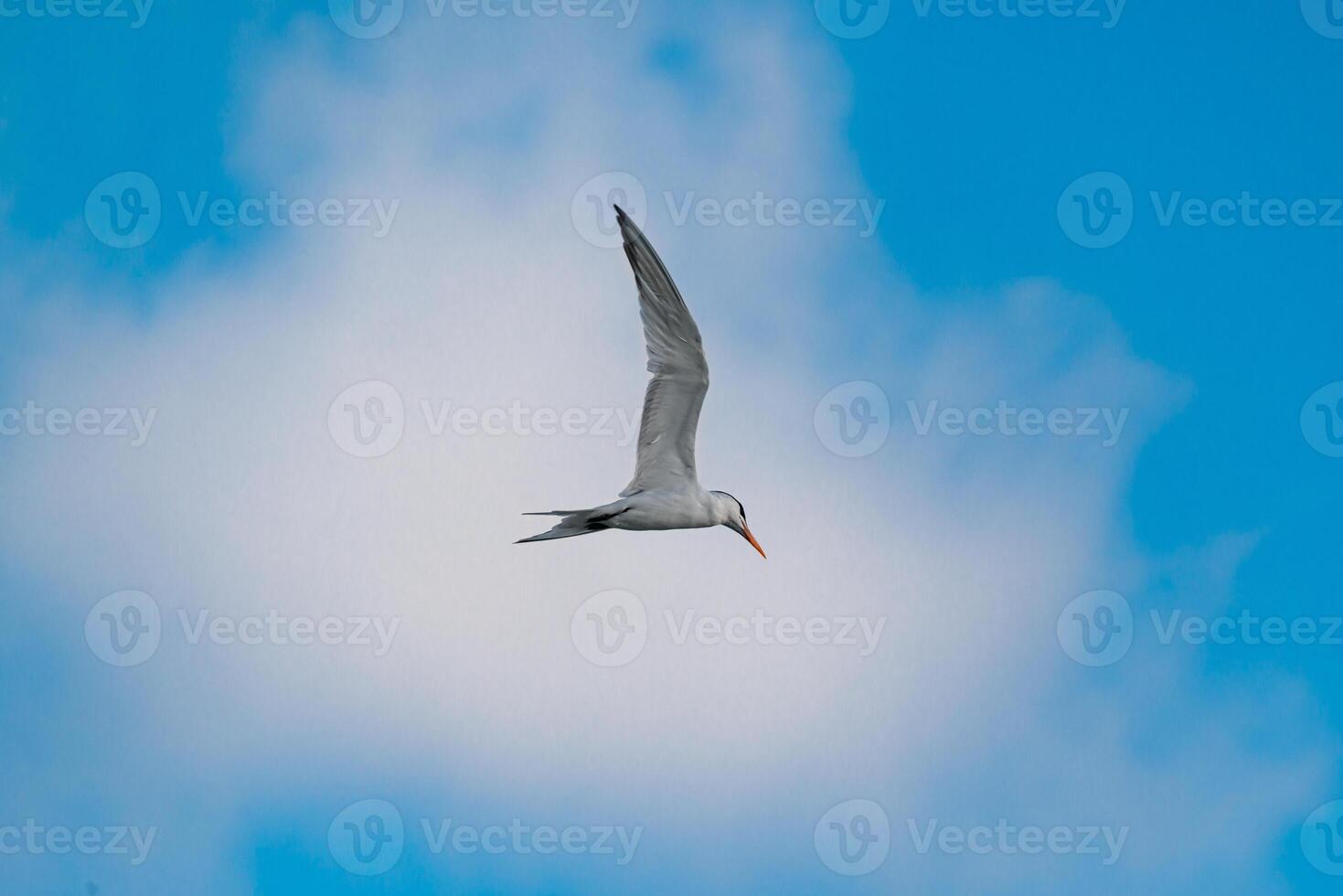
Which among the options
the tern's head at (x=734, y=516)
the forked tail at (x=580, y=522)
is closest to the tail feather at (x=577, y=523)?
the forked tail at (x=580, y=522)

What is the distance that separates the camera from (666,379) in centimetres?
1703

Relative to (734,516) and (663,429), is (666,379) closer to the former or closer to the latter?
(663,429)

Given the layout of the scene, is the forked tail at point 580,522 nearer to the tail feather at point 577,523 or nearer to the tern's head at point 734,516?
the tail feather at point 577,523

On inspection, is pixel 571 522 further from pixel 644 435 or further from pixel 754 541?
pixel 754 541

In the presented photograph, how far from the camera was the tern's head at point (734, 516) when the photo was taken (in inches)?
708

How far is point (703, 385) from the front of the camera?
1705cm

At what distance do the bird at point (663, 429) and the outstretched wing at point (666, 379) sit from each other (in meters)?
0.01

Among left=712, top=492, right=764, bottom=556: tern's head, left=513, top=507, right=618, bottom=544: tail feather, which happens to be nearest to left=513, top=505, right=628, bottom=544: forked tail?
left=513, top=507, right=618, bottom=544: tail feather

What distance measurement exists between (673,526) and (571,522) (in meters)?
1.58

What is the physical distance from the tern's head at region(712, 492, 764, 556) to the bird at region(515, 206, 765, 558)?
20mm

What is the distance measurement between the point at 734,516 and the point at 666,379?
2210 mm

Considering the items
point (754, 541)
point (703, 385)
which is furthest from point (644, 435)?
point (754, 541)

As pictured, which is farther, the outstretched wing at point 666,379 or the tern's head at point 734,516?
the tern's head at point 734,516

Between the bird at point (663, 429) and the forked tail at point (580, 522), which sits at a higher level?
the bird at point (663, 429)
